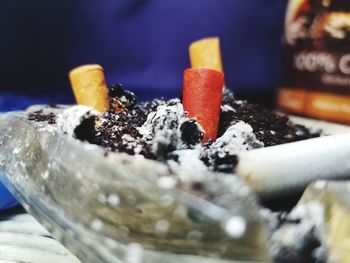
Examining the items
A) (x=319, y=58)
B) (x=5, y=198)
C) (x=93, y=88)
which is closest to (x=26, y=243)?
(x=5, y=198)

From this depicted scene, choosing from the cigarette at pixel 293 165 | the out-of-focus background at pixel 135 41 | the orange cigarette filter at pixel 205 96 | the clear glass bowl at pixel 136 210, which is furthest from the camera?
the out-of-focus background at pixel 135 41

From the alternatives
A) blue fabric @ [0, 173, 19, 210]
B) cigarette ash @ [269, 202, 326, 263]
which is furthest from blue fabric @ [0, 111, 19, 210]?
cigarette ash @ [269, 202, 326, 263]

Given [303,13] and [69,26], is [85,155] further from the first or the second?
[69,26]

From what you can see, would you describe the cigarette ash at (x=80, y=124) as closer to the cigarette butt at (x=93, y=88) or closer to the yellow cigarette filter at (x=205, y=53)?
the cigarette butt at (x=93, y=88)

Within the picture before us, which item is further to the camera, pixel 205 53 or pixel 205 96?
pixel 205 53

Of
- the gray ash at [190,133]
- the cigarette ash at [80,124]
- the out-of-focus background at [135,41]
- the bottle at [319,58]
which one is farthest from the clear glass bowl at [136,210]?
the out-of-focus background at [135,41]

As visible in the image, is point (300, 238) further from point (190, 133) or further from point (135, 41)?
point (135, 41)
